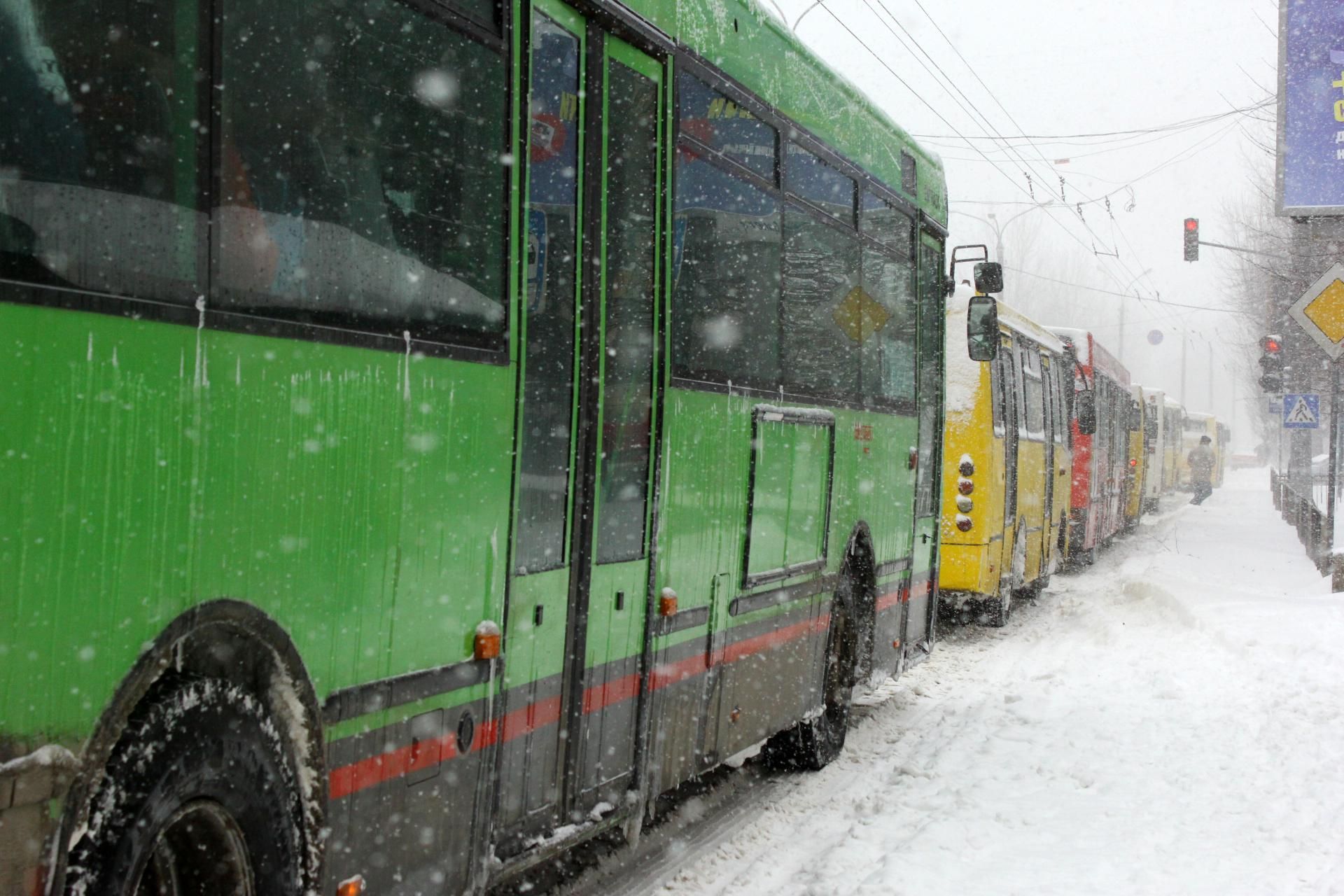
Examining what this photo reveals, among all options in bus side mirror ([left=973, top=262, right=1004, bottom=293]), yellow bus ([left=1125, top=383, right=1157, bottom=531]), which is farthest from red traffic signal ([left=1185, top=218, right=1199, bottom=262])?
bus side mirror ([left=973, top=262, right=1004, bottom=293])

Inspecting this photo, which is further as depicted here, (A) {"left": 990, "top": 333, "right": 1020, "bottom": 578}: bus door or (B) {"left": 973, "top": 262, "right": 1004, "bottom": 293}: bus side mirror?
(A) {"left": 990, "top": 333, "right": 1020, "bottom": 578}: bus door

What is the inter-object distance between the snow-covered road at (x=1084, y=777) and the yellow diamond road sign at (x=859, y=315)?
8.19 ft

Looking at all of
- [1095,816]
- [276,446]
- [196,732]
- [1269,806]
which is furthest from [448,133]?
[1269,806]

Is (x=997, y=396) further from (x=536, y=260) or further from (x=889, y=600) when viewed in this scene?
(x=536, y=260)

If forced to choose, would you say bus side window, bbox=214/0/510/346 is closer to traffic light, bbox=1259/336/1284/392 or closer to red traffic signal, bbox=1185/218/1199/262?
traffic light, bbox=1259/336/1284/392

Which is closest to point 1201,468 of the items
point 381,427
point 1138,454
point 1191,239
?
point 1138,454

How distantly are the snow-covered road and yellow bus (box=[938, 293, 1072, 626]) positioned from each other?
71 centimetres

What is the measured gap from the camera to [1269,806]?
712 centimetres

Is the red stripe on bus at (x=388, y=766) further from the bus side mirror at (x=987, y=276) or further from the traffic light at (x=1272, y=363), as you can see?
the traffic light at (x=1272, y=363)

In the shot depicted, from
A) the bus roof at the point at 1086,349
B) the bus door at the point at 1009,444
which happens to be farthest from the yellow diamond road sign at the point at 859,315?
the bus roof at the point at 1086,349

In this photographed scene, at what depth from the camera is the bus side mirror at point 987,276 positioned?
33.1ft

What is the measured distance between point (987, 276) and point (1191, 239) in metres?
21.7

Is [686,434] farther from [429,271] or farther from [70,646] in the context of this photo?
[70,646]

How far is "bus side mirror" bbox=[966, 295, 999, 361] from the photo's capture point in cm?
993
